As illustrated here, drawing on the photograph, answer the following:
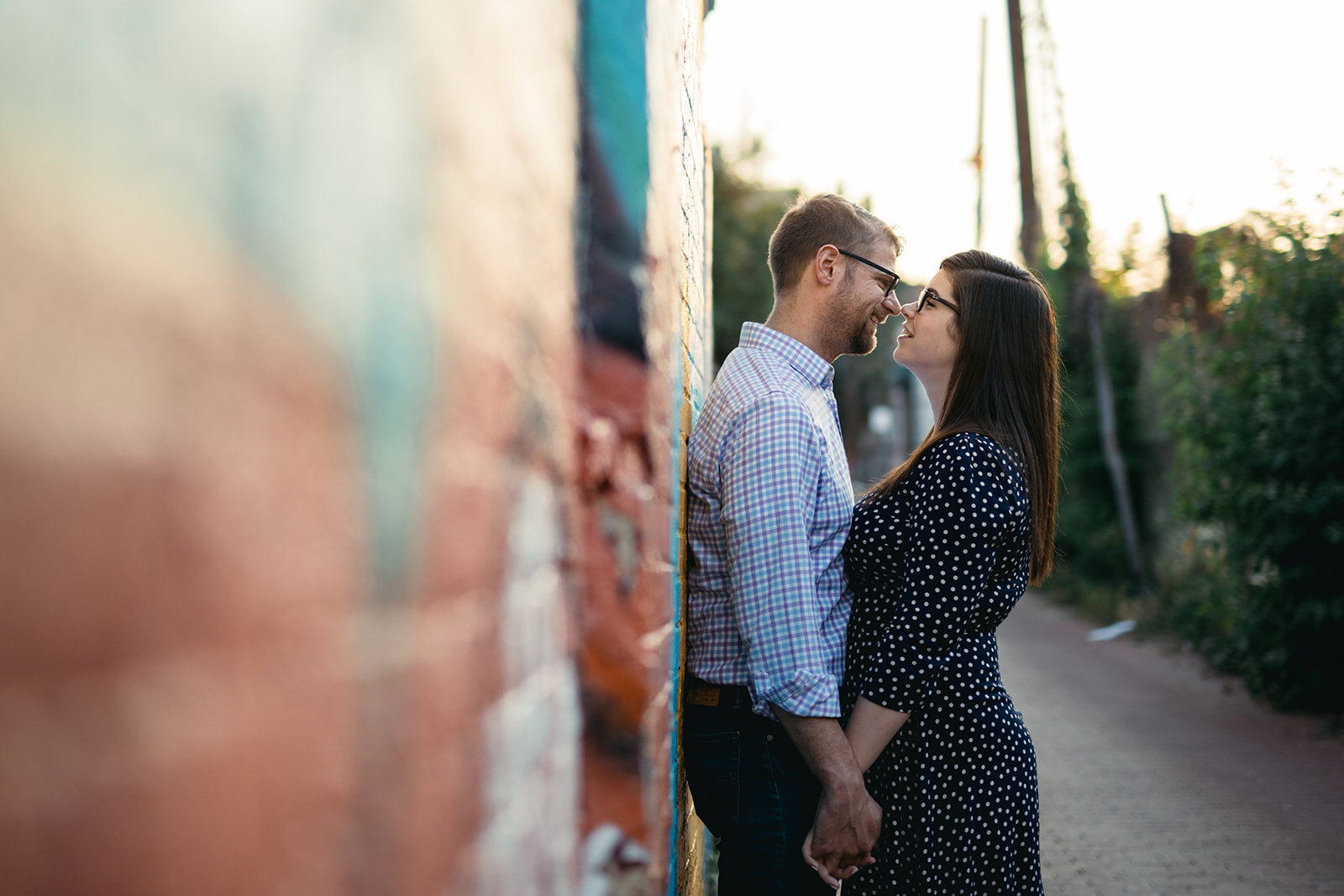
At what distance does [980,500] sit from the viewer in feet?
7.14

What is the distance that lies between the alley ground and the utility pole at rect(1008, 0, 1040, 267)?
29.6 ft

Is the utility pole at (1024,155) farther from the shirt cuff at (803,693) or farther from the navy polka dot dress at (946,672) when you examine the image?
the shirt cuff at (803,693)

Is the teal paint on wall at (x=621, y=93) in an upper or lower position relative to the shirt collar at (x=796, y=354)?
upper

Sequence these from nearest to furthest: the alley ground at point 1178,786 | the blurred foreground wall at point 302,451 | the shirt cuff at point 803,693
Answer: the blurred foreground wall at point 302,451
the shirt cuff at point 803,693
the alley ground at point 1178,786

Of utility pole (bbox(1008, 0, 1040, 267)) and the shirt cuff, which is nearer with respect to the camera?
the shirt cuff

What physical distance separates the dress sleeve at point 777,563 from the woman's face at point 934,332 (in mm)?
596

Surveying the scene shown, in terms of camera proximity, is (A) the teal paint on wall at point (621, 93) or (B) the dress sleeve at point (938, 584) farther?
(B) the dress sleeve at point (938, 584)

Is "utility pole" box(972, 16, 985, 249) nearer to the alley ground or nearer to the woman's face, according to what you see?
the alley ground

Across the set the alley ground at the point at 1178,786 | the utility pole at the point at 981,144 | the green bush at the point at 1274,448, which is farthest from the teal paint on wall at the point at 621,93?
the utility pole at the point at 981,144

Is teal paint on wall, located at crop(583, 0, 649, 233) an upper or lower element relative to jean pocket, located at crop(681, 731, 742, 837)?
upper

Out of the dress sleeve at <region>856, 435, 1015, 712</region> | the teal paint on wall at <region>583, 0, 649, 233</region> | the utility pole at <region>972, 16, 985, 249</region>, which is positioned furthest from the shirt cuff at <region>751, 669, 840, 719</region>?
the utility pole at <region>972, 16, 985, 249</region>

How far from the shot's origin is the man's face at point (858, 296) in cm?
248

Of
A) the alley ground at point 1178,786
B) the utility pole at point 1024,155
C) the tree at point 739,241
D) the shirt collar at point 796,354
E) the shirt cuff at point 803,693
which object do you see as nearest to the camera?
the shirt cuff at point 803,693

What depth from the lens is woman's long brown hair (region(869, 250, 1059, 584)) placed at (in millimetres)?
2396
